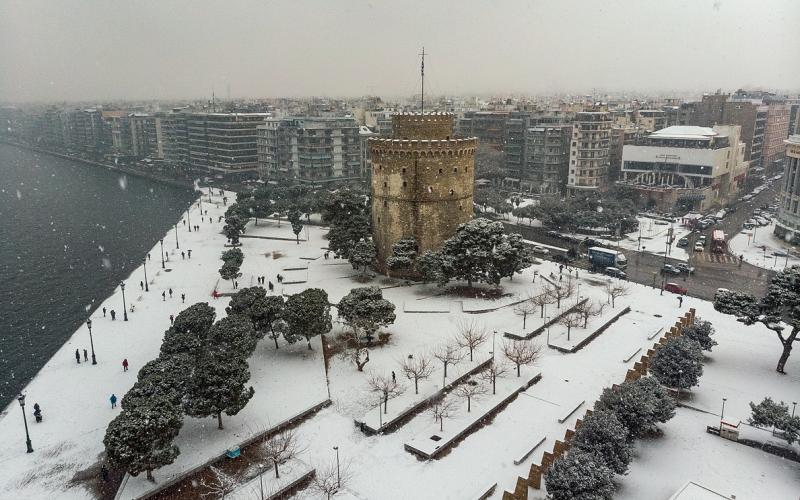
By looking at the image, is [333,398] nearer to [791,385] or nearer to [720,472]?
[720,472]

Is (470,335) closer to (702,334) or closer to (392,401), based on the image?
(392,401)

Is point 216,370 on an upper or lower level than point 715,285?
upper

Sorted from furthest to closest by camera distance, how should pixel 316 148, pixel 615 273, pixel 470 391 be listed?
1. pixel 316 148
2. pixel 615 273
3. pixel 470 391

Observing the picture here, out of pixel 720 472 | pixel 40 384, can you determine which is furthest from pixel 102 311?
pixel 720 472

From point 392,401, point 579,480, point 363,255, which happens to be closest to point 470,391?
point 392,401

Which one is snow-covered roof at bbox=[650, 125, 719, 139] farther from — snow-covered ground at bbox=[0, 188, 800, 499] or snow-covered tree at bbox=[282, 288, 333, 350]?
snow-covered tree at bbox=[282, 288, 333, 350]
